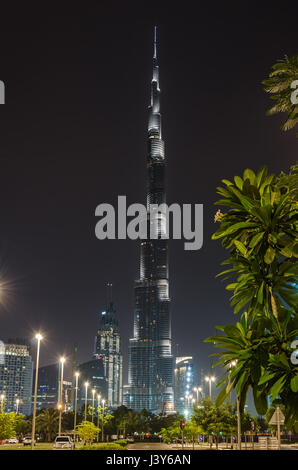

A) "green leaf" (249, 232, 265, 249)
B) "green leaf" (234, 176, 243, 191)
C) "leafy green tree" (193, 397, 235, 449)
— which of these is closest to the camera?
"green leaf" (249, 232, 265, 249)

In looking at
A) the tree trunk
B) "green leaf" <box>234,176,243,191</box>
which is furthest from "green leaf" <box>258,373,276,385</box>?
"green leaf" <box>234,176,243,191</box>

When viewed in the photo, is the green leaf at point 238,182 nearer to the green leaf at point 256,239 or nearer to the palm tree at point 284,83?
the green leaf at point 256,239

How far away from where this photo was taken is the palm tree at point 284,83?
13.0 metres

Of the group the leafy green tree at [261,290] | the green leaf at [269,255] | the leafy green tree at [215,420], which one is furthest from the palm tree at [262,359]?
the leafy green tree at [215,420]

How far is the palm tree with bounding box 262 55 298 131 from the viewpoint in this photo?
12992 millimetres

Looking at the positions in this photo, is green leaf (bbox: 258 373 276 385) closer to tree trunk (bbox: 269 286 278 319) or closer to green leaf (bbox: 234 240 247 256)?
tree trunk (bbox: 269 286 278 319)

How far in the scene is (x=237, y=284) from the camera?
1095 cm

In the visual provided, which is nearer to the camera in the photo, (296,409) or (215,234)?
(296,409)

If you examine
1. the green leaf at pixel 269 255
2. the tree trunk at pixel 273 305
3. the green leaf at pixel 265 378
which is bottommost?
the green leaf at pixel 265 378

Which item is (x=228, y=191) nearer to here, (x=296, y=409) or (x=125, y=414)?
(x=296, y=409)

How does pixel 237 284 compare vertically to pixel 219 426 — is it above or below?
above
